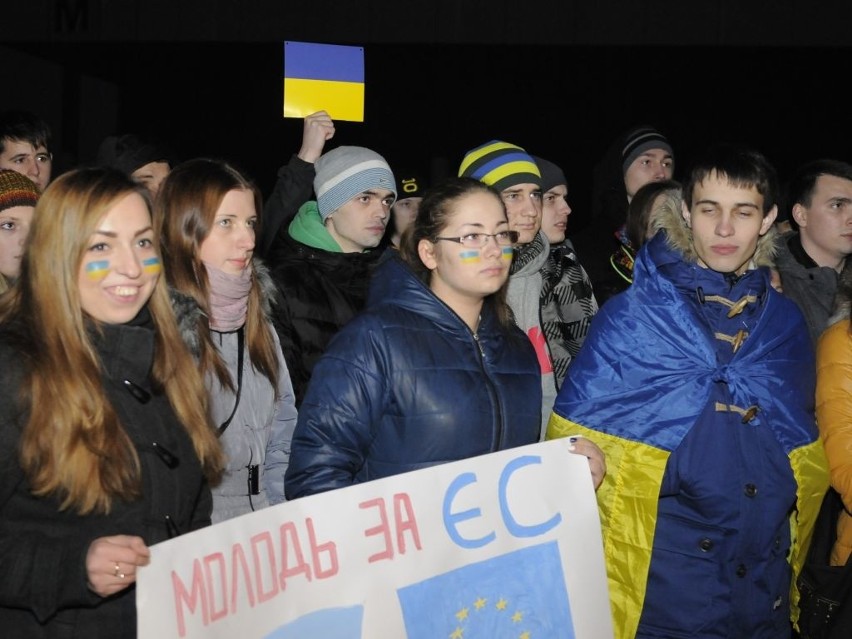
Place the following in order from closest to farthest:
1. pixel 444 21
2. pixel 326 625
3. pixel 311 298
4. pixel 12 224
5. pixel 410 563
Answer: pixel 326 625
pixel 410 563
pixel 12 224
pixel 311 298
pixel 444 21

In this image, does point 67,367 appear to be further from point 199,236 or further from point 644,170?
point 644,170

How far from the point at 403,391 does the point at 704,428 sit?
3.04 ft

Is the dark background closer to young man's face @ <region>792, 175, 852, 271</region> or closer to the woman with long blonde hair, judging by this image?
young man's face @ <region>792, 175, 852, 271</region>

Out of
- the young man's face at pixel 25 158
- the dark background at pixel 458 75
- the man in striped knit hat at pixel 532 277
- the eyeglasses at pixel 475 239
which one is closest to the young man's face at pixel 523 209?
the man in striped knit hat at pixel 532 277

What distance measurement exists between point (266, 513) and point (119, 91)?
8744mm

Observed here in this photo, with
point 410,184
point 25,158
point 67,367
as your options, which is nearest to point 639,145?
point 410,184

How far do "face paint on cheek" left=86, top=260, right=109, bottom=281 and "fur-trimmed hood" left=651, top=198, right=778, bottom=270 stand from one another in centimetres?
173

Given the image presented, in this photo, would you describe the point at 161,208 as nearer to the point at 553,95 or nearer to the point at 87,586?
the point at 87,586

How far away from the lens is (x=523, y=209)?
4.36 metres

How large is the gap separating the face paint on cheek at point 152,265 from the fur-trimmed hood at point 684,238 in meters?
1.59

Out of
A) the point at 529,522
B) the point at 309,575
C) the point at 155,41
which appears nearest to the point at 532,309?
the point at 529,522

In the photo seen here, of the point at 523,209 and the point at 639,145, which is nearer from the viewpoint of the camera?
the point at 523,209

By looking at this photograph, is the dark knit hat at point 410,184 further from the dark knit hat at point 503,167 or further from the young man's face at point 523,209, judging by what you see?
the young man's face at point 523,209

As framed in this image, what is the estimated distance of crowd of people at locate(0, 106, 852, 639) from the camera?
2303 millimetres
